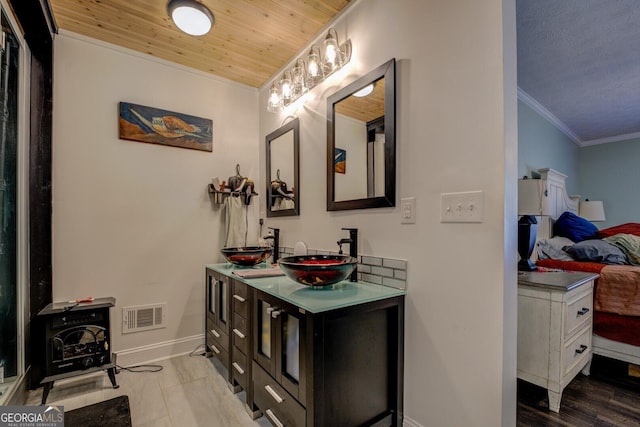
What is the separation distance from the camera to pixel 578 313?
5.93ft

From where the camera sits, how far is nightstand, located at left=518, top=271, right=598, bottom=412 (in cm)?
164

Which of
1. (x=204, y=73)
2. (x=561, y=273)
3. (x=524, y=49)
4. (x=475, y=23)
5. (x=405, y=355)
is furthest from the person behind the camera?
(x=204, y=73)

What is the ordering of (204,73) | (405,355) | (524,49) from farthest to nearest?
(204,73), (524,49), (405,355)

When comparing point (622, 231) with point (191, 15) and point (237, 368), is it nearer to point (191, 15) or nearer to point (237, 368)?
point (237, 368)

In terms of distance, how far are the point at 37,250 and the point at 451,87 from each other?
2746 millimetres

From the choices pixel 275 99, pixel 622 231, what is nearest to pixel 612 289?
pixel 622 231

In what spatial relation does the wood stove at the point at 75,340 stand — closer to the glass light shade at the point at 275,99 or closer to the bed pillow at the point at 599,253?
the glass light shade at the point at 275,99

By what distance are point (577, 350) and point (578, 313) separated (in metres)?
0.25

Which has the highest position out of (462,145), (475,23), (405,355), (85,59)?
(85,59)

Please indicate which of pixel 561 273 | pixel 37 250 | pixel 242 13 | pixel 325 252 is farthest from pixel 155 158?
pixel 561 273

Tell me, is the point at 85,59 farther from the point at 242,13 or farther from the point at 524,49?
the point at 524,49

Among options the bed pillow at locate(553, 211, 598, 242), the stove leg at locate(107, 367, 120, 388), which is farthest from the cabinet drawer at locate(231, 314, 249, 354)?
the bed pillow at locate(553, 211, 598, 242)

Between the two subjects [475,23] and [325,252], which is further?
[325,252]

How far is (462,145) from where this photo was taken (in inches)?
52.1
